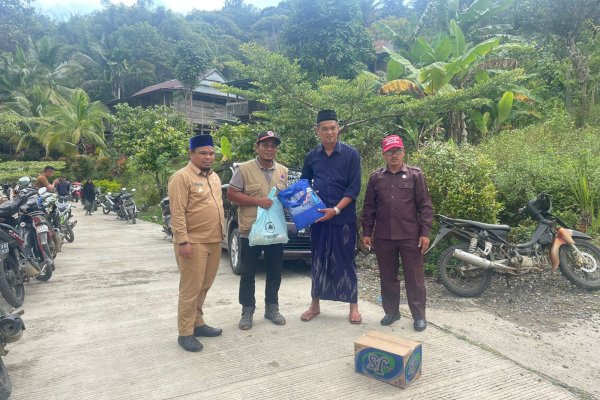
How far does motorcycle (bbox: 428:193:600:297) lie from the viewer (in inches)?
187

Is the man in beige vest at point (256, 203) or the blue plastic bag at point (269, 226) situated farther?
the man in beige vest at point (256, 203)

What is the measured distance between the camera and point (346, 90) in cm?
810

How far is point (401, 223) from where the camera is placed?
12.7 ft

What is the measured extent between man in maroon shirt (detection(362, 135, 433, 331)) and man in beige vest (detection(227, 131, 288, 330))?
0.92m

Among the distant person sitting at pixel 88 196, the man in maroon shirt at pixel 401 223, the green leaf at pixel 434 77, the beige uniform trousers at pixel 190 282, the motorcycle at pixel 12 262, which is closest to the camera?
the beige uniform trousers at pixel 190 282

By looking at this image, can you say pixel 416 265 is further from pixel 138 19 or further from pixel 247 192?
pixel 138 19

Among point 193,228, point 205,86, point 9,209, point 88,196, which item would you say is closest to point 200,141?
point 193,228

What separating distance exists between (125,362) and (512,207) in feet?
16.8

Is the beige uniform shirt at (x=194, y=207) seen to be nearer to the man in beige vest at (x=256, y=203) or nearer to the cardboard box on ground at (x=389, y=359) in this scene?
the man in beige vest at (x=256, y=203)

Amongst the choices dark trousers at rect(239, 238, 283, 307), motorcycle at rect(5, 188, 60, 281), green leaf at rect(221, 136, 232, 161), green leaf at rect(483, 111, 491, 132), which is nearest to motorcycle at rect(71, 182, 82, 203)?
green leaf at rect(221, 136, 232, 161)

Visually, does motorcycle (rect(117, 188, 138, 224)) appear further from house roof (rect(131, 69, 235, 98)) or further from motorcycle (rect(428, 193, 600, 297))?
house roof (rect(131, 69, 235, 98))

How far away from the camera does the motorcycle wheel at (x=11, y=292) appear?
4562mm

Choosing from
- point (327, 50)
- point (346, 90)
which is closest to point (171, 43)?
point (327, 50)

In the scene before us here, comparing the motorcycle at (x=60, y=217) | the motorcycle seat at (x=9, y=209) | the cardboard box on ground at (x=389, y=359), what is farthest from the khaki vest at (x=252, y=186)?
the motorcycle at (x=60, y=217)
